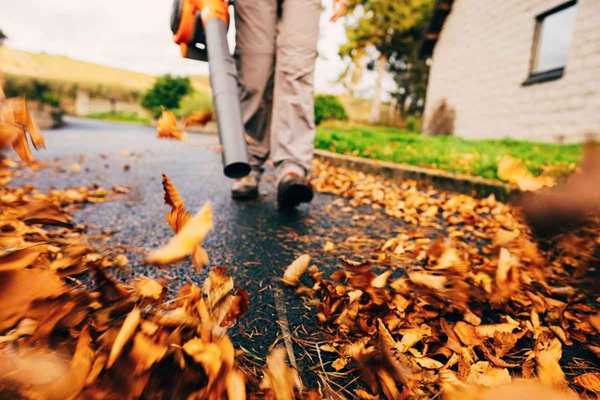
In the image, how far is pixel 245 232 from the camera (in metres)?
1.74

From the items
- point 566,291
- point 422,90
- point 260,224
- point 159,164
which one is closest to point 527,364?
point 566,291

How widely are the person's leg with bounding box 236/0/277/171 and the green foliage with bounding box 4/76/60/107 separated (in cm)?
1752

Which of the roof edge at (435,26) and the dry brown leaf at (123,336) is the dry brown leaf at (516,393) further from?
the roof edge at (435,26)

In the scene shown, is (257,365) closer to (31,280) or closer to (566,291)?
(31,280)

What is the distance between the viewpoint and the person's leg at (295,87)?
6.99ft

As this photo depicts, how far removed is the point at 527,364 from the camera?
0.81 m

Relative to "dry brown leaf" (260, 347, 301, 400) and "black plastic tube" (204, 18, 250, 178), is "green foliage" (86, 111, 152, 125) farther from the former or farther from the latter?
"dry brown leaf" (260, 347, 301, 400)

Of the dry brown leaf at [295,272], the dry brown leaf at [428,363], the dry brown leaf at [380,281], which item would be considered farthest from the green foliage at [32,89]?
the dry brown leaf at [428,363]

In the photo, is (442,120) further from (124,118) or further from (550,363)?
(124,118)

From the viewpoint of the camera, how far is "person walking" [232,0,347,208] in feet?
6.97

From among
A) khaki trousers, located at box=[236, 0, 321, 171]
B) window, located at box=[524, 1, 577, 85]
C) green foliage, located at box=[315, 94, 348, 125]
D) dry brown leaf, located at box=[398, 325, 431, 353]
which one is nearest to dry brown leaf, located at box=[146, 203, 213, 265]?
dry brown leaf, located at box=[398, 325, 431, 353]

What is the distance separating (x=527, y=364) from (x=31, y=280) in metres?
1.00

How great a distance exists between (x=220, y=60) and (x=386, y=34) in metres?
22.6

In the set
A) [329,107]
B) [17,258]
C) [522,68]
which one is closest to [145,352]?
[17,258]
